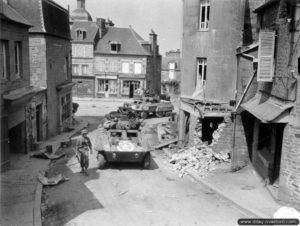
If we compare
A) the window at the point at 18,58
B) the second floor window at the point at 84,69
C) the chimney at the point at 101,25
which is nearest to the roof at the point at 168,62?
the chimney at the point at 101,25

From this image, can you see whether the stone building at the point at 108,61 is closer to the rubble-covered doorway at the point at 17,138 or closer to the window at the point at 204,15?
the window at the point at 204,15

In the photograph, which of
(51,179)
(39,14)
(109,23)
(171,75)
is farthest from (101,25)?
(51,179)

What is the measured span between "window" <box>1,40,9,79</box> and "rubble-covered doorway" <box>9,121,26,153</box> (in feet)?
9.79

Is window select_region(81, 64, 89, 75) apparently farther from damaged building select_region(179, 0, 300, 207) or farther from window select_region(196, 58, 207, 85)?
window select_region(196, 58, 207, 85)

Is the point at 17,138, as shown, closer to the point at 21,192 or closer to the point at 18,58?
the point at 18,58

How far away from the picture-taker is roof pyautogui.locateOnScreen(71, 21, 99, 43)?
44.3 meters

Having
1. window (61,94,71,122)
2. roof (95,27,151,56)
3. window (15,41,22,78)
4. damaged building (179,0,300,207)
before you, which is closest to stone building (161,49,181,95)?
roof (95,27,151,56)

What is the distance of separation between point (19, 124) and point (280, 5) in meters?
11.6

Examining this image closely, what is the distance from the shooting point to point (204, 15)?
17891 mm

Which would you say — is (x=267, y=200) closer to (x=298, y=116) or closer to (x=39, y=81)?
(x=298, y=116)

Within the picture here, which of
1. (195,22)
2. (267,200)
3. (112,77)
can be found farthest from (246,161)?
(112,77)

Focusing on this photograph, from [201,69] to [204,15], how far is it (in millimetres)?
2589

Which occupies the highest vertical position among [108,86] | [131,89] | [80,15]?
Answer: [80,15]

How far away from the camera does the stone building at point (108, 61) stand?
44.4 m
